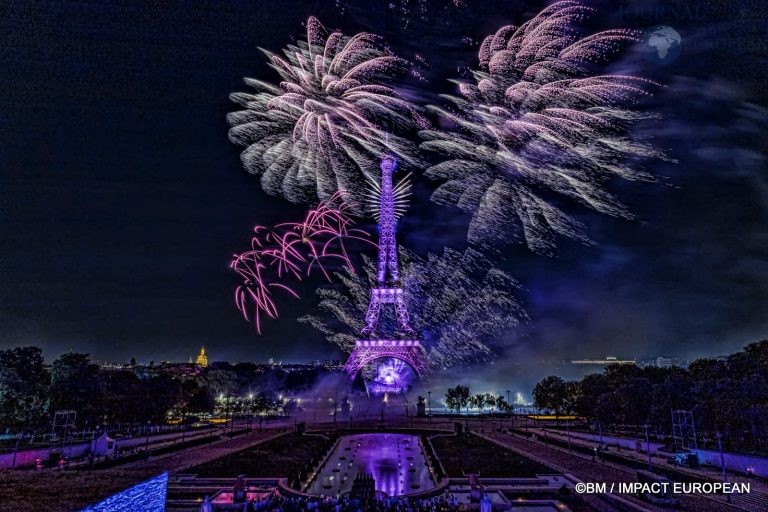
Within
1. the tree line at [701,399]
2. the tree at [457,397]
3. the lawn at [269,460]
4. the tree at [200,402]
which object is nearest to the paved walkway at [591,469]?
the tree line at [701,399]

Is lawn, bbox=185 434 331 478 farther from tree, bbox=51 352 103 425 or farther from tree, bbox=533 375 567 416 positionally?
tree, bbox=533 375 567 416

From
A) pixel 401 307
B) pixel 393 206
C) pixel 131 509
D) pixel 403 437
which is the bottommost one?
pixel 403 437

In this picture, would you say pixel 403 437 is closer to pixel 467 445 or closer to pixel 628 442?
pixel 467 445

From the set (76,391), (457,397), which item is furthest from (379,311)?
(76,391)

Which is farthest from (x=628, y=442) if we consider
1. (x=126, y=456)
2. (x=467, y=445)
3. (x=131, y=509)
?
(x=131, y=509)

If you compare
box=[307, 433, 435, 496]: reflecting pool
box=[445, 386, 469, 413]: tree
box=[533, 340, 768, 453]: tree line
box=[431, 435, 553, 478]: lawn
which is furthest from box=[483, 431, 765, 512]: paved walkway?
box=[445, 386, 469, 413]: tree

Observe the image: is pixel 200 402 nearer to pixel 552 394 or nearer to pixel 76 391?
pixel 76 391

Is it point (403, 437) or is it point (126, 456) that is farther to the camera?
point (403, 437)
